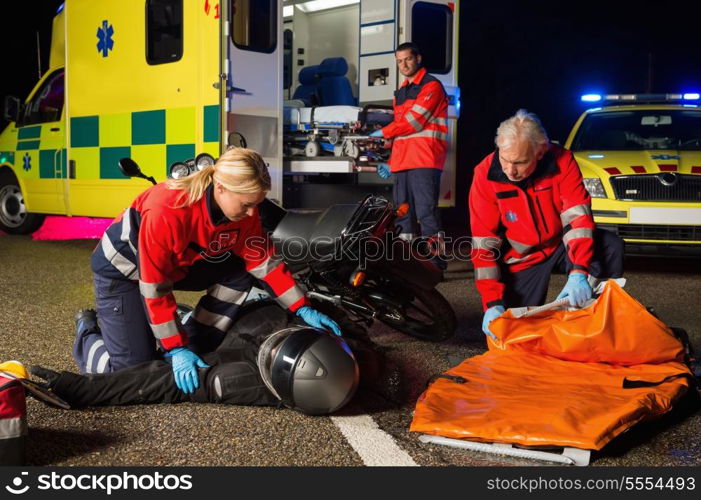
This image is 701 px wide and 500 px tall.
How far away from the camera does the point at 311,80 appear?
915 centimetres

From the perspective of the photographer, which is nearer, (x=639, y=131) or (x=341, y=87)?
(x=639, y=131)

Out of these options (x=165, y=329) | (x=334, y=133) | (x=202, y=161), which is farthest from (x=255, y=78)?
(x=165, y=329)

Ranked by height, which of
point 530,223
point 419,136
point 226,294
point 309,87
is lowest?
point 226,294

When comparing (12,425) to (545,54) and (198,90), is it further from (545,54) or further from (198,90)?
(545,54)

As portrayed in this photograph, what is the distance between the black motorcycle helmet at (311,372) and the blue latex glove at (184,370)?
27cm

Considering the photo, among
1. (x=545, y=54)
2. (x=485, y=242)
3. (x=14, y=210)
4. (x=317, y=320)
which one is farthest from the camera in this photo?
(x=545, y=54)

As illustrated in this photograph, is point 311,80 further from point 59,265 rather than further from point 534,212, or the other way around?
point 534,212

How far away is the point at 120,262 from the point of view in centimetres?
346

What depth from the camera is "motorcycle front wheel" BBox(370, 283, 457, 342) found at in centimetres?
420

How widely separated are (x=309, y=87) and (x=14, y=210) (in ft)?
13.4

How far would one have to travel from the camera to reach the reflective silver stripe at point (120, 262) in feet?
11.3

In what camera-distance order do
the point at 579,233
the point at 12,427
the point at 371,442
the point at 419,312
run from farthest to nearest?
1. the point at 419,312
2. the point at 579,233
3. the point at 371,442
4. the point at 12,427

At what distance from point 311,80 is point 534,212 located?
18.5ft

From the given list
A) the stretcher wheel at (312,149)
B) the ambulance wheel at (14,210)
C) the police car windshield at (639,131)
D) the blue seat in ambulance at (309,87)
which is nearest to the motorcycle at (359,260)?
the stretcher wheel at (312,149)
